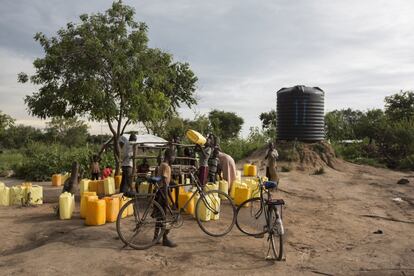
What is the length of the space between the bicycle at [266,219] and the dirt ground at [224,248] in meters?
0.20

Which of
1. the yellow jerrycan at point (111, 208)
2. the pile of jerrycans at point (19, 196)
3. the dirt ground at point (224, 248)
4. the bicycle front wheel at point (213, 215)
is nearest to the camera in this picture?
the dirt ground at point (224, 248)

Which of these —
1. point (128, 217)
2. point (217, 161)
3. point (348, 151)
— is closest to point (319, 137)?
point (348, 151)

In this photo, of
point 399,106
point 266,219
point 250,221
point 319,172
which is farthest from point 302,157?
point 399,106

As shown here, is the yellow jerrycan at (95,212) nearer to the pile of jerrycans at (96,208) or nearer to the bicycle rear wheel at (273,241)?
the pile of jerrycans at (96,208)

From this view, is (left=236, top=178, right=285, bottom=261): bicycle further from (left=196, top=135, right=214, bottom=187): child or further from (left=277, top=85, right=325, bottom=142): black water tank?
(left=277, top=85, right=325, bottom=142): black water tank

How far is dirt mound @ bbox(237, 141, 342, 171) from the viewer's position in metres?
18.4

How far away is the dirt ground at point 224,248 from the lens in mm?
5492

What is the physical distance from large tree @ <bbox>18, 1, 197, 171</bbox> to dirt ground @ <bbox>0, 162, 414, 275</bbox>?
352cm

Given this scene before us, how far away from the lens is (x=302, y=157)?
745 inches

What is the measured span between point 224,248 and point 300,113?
1447 centimetres

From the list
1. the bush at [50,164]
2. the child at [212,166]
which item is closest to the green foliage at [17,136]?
the bush at [50,164]

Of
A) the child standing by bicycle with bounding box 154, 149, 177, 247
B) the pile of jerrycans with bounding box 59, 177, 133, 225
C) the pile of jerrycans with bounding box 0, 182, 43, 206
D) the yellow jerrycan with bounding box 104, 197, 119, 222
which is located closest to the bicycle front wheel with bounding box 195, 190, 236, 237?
the child standing by bicycle with bounding box 154, 149, 177, 247

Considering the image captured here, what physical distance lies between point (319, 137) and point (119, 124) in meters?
11.6

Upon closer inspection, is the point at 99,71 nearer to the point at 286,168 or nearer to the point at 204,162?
the point at 204,162
